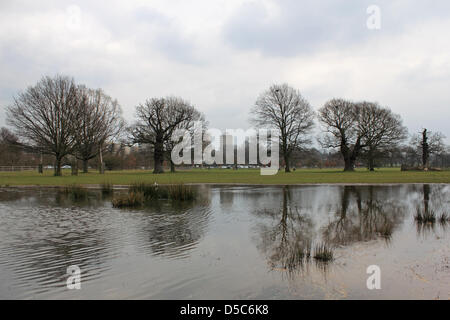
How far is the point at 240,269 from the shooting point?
6531 mm

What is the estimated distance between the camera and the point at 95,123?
51375 millimetres

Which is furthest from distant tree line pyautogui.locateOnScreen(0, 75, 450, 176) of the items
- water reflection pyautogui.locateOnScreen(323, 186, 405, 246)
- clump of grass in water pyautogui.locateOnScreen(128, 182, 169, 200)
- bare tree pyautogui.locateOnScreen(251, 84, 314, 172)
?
water reflection pyautogui.locateOnScreen(323, 186, 405, 246)

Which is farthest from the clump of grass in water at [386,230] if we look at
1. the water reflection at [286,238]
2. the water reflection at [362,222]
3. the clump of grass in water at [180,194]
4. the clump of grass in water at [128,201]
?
the clump of grass in water at [128,201]

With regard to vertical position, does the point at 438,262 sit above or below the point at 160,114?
below

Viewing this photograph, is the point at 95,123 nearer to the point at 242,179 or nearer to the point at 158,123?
the point at 158,123

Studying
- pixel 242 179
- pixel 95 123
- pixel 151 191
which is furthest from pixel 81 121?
pixel 151 191

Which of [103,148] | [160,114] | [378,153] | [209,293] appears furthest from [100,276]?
[378,153]

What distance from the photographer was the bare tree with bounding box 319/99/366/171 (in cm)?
5953

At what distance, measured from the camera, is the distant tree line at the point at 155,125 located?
4550 cm

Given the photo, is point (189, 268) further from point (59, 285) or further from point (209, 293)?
point (59, 285)

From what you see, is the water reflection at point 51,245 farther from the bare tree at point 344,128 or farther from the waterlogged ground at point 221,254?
the bare tree at point 344,128
